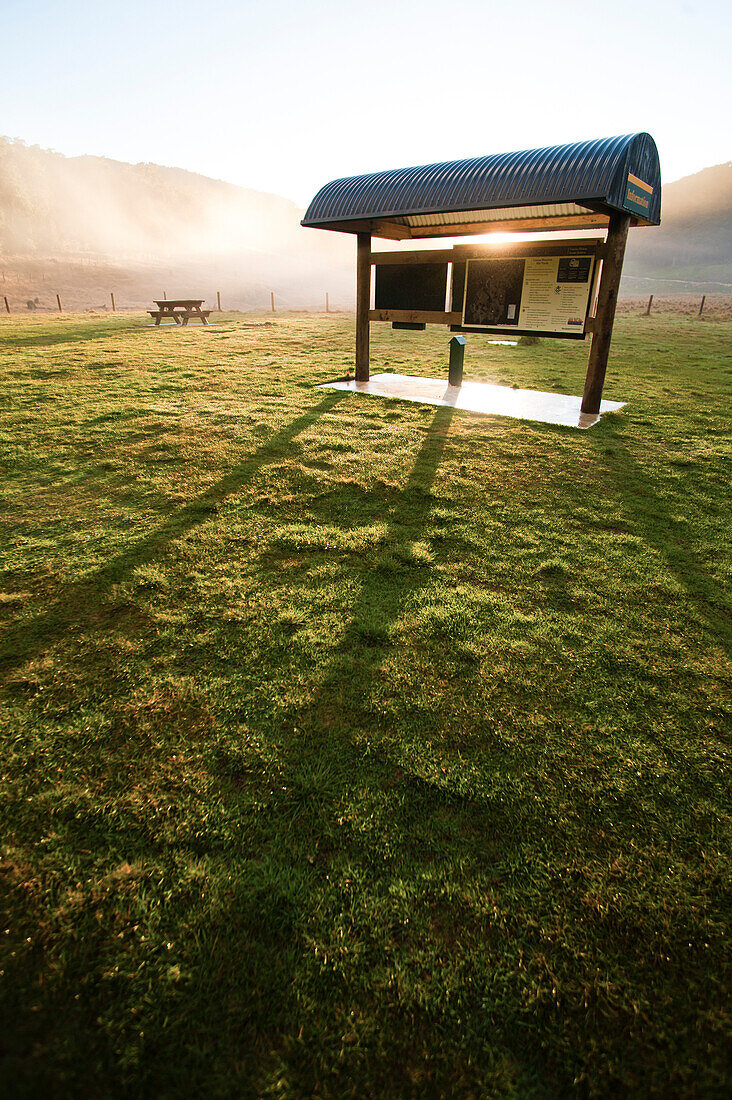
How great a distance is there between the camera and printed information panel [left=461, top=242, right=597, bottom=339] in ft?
27.7

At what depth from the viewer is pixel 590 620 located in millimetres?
3750

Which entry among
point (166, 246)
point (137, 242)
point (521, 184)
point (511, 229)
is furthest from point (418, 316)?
point (166, 246)

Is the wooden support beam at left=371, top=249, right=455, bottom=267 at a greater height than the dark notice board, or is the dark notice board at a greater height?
the wooden support beam at left=371, top=249, right=455, bottom=267

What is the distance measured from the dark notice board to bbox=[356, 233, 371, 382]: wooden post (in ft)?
0.77

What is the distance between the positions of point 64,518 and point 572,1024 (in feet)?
17.1

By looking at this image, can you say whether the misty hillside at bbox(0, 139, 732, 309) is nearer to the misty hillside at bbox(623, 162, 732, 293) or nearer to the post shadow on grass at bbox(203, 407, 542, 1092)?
the misty hillside at bbox(623, 162, 732, 293)

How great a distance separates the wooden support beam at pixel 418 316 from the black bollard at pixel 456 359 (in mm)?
791

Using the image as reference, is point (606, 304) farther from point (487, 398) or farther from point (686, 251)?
point (686, 251)

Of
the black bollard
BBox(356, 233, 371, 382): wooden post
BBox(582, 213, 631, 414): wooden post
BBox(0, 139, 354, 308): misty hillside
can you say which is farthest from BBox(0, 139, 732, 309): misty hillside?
BBox(582, 213, 631, 414): wooden post

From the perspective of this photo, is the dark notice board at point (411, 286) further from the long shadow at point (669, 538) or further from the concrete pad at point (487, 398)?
the long shadow at point (669, 538)

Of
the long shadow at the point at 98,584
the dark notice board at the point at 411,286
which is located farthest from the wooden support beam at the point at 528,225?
the long shadow at the point at 98,584

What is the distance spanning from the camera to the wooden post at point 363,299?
10586mm

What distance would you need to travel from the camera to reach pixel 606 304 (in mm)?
8438

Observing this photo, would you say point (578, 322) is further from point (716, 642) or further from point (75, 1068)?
point (75, 1068)
